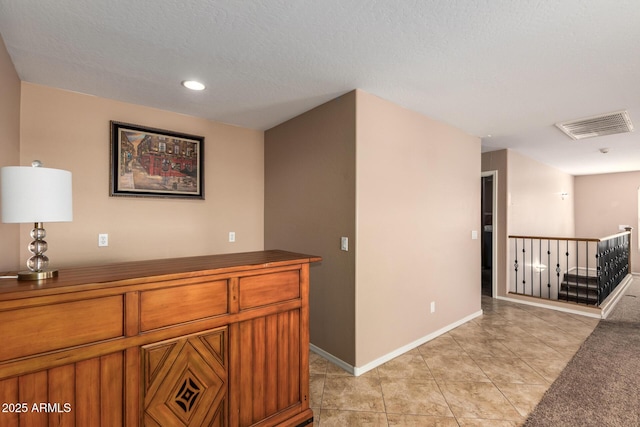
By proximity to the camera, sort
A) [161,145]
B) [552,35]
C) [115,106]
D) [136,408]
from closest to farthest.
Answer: [136,408], [552,35], [115,106], [161,145]

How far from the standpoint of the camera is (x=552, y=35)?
6.05 feet

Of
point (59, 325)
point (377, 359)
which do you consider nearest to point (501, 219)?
point (377, 359)

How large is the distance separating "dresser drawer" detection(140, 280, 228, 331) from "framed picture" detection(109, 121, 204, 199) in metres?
1.90

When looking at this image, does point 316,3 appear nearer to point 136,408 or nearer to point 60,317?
point 60,317

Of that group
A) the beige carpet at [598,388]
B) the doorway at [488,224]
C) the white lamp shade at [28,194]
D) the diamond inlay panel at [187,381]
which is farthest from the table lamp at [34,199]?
the doorway at [488,224]

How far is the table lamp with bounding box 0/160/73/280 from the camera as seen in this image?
4.21ft

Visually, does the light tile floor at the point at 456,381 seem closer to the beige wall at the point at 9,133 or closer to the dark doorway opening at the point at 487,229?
the dark doorway opening at the point at 487,229

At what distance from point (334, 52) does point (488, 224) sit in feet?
19.2

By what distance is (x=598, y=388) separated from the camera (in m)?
2.41

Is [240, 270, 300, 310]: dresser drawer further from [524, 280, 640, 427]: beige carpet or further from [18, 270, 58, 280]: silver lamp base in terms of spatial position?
[524, 280, 640, 427]: beige carpet

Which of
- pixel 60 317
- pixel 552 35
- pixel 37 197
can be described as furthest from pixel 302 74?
pixel 60 317

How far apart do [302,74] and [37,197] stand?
1.84m

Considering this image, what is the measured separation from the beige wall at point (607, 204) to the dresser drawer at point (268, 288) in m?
9.43

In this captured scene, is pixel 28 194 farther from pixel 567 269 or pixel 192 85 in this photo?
pixel 567 269
